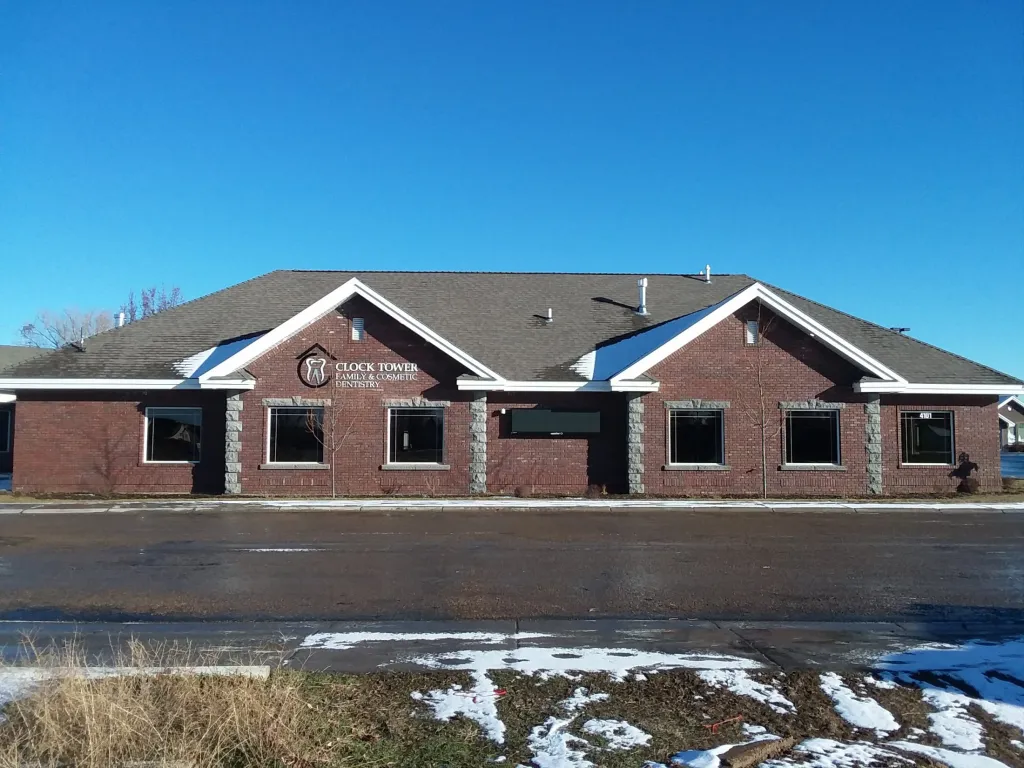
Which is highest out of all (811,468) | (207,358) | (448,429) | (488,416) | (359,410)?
(207,358)

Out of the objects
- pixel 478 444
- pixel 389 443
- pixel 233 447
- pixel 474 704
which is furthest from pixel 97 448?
pixel 474 704

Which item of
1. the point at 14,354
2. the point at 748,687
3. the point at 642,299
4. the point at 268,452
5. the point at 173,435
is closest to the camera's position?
the point at 748,687

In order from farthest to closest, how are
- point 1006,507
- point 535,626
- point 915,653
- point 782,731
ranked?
point 1006,507 < point 535,626 < point 915,653 < point 782,731

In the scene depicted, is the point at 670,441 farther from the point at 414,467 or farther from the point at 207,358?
the point at 207,358

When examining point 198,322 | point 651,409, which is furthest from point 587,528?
point 198,322

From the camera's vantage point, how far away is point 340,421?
20703 millimetres

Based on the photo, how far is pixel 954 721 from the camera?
15.8 ft

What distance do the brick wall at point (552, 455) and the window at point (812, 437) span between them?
15.1 feet

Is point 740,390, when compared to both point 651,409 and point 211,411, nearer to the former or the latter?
point 651,409

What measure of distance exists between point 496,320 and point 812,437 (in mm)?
9956

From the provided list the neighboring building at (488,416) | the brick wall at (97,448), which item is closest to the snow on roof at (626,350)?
the neighboring building at (488,416)

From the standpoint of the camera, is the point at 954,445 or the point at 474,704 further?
the point at 954,445

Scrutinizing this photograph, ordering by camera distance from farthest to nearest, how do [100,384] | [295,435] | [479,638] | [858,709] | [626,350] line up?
[626,350] < [295,435] < [100,384] < [479,638] < [858,709]

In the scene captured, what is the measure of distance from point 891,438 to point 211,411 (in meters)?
18.6
